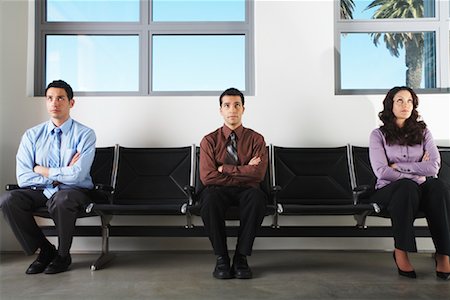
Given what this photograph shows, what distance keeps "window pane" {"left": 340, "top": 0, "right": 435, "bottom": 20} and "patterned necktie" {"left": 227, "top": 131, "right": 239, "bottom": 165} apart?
5.72 feet

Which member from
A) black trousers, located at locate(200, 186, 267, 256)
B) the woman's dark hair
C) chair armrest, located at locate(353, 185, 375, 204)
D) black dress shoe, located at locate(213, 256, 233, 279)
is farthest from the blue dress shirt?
the woman's dark hair

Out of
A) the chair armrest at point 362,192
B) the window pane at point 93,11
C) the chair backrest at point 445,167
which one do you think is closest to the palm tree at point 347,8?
the chair backrest at point 445,167

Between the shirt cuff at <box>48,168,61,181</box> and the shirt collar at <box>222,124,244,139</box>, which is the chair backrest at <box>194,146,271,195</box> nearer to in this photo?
the shirt collar at <box>222,124,244,139</box>

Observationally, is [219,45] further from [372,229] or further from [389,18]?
[372,229]

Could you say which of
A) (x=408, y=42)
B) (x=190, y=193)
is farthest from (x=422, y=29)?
(x=190, y=193)

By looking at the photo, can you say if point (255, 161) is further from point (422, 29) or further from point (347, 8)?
point (422, 29)

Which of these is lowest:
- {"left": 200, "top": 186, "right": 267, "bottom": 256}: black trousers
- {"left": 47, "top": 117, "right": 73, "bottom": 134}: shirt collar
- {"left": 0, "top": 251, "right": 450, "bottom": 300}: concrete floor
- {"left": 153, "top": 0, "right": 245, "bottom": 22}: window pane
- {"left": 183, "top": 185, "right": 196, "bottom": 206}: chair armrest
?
{"left": 0, "top": 251, "right": 450, "bottom": 300}: concrete floor

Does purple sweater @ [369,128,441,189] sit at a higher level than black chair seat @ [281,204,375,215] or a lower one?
higher

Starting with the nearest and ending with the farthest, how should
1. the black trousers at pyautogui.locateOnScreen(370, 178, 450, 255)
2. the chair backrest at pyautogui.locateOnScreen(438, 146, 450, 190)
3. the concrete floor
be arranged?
the concrete floor, the black trousers at pyautogui.locateOnScreen(370, 178, 450, 255), the chair backrest at pyautogui.locateOnScreen(438, 146, 450, 190)

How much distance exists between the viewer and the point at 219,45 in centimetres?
385

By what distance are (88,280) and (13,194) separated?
0.81m

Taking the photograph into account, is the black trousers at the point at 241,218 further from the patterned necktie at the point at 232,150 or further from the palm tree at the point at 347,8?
the palm tree at the point at 347,8

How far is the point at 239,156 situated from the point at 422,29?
2.25m

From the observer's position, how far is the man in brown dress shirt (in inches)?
103
